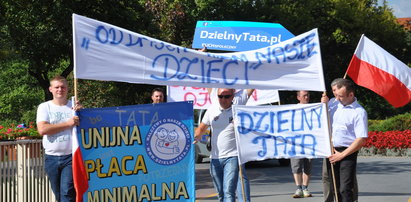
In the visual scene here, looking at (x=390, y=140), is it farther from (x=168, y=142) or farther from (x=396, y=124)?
(x=168, y=142)

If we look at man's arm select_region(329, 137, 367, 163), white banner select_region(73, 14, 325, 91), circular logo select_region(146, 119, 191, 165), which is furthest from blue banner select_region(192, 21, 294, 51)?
circular logo select_region(146, 119, 191, 165)

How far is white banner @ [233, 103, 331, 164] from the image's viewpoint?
8367mm

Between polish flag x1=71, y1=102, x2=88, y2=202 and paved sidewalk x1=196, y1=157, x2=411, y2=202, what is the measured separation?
17.3ft

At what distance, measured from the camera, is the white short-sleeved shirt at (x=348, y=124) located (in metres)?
8.38

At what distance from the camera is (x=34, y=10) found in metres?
17.4

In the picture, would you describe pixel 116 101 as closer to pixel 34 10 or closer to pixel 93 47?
pixel 34 10

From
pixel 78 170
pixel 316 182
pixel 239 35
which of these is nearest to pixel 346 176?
pixel 78 170

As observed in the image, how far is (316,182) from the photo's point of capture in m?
15.4

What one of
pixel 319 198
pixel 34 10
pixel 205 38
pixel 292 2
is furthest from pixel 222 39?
pixel 292 2

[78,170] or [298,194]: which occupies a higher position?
[78,170]

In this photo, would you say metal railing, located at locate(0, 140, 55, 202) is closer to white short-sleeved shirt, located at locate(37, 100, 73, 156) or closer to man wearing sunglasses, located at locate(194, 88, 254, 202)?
white short-sleeved shirt, located at locate(37, 100, 73, 156)

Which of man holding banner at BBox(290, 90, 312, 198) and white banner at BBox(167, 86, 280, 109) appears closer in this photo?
man holding banner at BBox(290, 90, 312, 198)

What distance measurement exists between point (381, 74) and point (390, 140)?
17.6m

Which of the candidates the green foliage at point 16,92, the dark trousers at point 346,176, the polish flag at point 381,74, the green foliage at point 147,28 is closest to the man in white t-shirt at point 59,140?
the dark trousers at point 346,176
